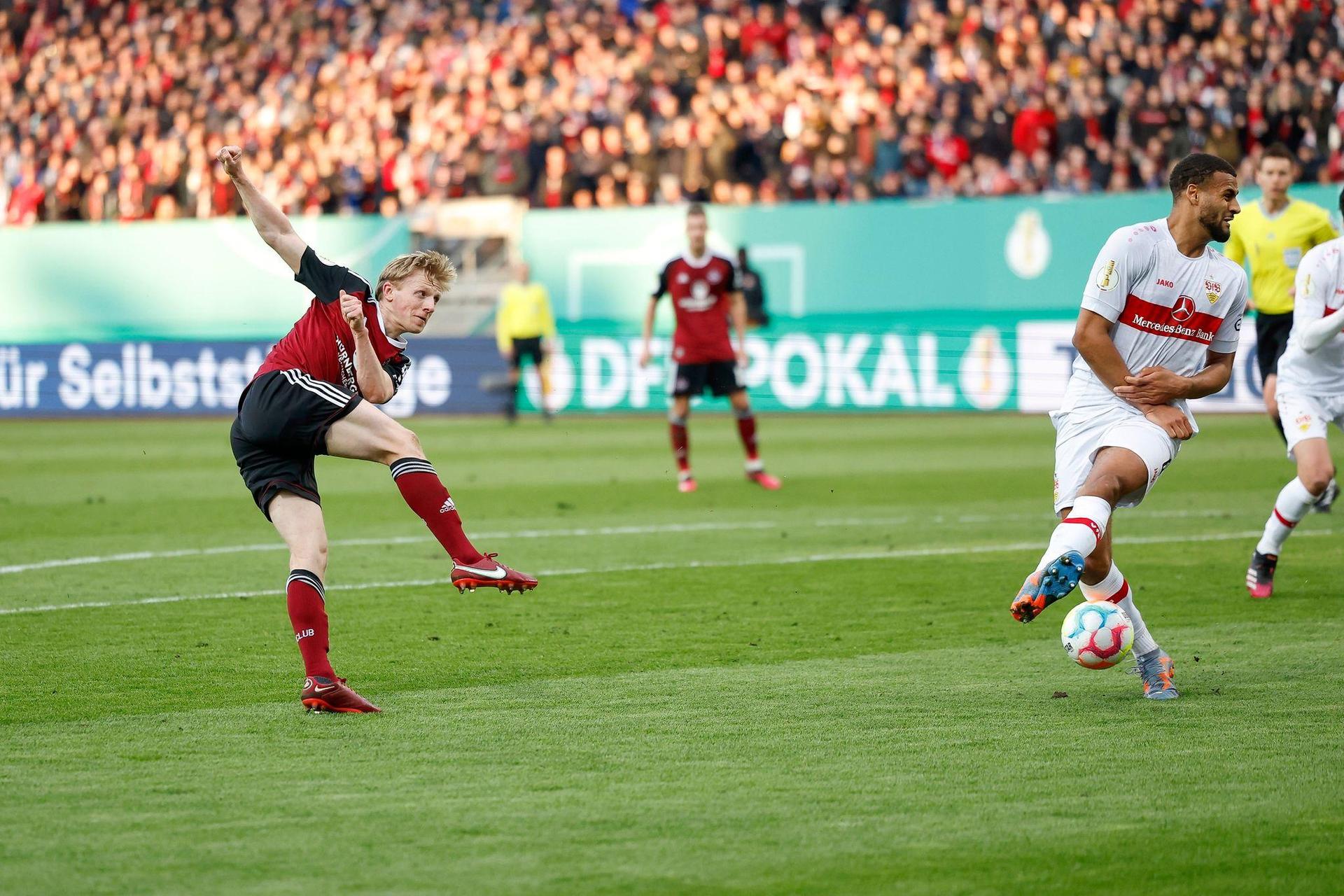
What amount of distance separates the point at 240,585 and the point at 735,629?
291 cm

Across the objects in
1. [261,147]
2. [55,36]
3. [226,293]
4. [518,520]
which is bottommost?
[518,520]

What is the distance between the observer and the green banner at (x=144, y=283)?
25828mm

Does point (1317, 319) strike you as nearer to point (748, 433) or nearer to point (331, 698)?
point (331, 698)

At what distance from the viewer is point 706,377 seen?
1423 centimetres

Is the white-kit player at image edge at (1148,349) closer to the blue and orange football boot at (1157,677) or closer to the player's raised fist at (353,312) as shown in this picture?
the blue and orange football boot at (1157,677)

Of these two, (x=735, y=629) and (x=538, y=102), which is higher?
(x=538, y=102)

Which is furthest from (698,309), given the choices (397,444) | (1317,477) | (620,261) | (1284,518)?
(620,261)

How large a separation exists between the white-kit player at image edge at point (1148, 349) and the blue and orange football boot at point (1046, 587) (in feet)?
1.71

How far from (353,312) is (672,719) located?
163 cm

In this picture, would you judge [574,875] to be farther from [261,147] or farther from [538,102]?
[261,147]

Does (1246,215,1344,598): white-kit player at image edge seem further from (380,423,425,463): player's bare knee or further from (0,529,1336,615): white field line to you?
(380,423,425,463): player's bare knee

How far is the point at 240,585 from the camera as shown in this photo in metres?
8.62

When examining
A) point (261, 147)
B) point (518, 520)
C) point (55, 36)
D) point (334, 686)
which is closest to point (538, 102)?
point (261, 147)

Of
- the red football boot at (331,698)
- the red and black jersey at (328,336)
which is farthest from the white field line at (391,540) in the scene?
the red football boot at (331,698)
